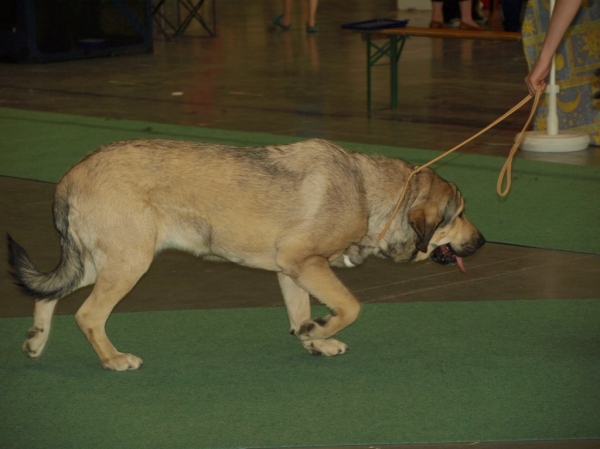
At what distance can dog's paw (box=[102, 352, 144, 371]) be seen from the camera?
5156 millimetres

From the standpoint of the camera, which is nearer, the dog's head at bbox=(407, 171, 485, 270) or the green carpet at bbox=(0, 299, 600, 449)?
the green carpet at bbox=(0, 299, 600, 449)

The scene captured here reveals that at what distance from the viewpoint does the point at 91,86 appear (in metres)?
15.5

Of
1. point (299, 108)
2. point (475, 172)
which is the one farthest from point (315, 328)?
point (299, 108)

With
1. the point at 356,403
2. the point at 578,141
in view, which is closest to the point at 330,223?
the point at 356,403

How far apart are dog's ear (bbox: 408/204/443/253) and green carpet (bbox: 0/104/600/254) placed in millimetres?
2324

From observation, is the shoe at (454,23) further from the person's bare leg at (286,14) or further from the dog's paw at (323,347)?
the dog's paw at (323,347)

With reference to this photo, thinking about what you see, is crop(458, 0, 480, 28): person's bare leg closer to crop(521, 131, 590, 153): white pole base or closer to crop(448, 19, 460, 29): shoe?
crop(448, 19, 460, 29): shoe

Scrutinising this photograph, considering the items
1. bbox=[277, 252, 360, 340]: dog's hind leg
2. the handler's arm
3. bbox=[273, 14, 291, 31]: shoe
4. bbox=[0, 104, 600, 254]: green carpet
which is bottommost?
bbox=[0, 104, 600, 254]: green carpet

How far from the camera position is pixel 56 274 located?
5078mm

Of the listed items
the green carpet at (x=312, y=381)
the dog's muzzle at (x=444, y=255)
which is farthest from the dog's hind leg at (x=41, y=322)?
the dog's muzzle at (x=444, y=255)

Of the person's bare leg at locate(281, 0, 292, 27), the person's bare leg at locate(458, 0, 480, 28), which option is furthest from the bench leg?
the person's bare leg at locate(281, 0, 292, 27)

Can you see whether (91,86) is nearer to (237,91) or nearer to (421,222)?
(237,91)

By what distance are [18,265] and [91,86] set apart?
10.8 metres

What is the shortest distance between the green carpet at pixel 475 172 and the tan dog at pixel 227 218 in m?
2.48
